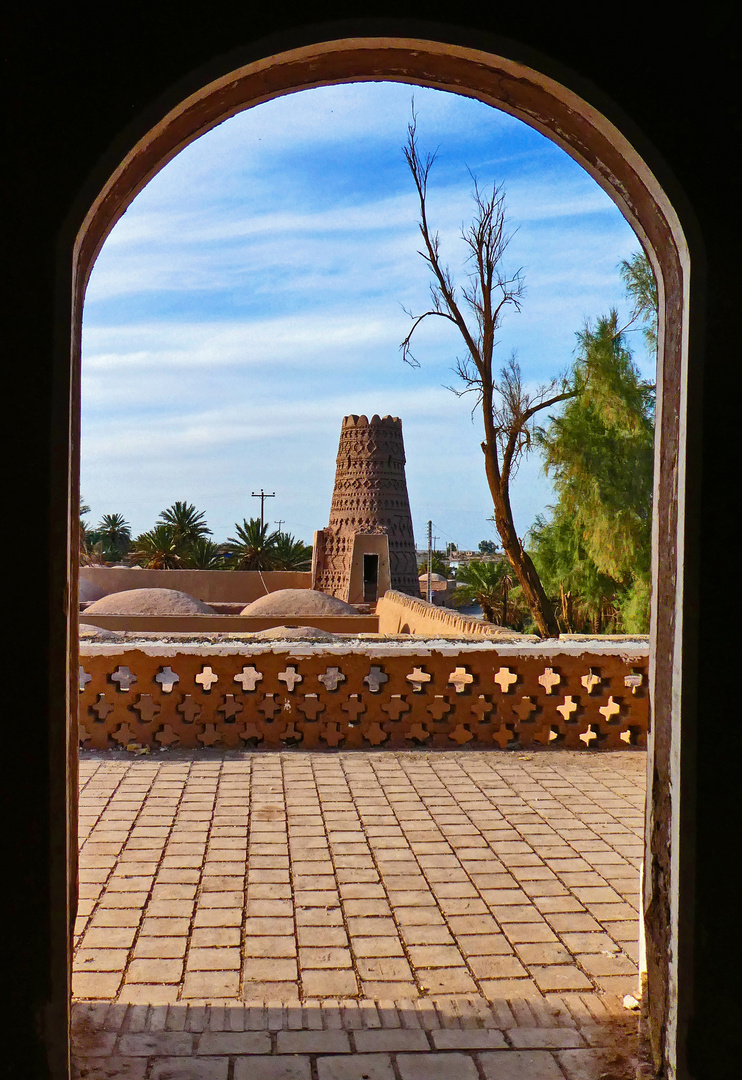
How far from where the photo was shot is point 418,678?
719 centimetres

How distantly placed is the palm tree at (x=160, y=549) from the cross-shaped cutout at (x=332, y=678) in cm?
3315

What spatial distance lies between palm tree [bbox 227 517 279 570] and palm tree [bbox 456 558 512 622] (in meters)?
8.97

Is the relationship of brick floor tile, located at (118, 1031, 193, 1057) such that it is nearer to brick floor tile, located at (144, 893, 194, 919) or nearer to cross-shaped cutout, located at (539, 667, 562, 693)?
brick floor tile, located at (144, 893, 194, 919)

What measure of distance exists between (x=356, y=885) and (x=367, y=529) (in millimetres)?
24781

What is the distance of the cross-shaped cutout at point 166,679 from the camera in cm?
703

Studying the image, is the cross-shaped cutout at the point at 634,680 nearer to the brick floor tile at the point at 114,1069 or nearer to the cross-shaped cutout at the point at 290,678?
the cross-shaped cutout at the point at 290,678

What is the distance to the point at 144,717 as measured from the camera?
697 cm

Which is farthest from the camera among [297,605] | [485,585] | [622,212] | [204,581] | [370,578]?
[485,585]

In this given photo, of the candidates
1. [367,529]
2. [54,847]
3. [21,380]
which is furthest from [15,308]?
[367,529]

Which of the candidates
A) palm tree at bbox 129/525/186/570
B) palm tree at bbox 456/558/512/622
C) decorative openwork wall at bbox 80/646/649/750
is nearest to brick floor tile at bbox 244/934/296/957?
decorative openwork wall at bbox 80/646/649/750

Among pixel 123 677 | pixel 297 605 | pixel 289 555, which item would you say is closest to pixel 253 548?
pixel 289 555

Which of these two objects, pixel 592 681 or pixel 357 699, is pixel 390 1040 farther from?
pixel 592 681

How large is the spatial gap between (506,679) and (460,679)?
406mm

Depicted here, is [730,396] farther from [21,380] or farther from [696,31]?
[21,380]
